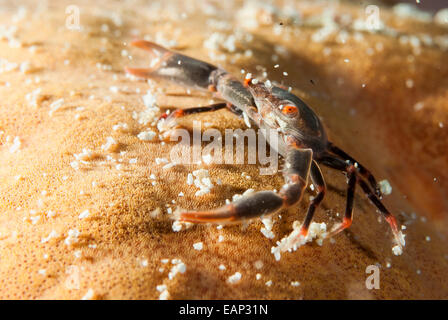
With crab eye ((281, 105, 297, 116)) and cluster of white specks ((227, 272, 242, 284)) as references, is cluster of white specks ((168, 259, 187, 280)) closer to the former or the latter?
cluster of white specks ((227, 272, 242, 284))

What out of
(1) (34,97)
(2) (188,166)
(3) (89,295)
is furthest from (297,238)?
(1) (34,97)

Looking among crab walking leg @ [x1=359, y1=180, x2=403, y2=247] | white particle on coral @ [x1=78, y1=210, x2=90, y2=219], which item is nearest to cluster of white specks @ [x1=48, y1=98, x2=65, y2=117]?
white particle on coral @ [x1=78, y1=210, x2=90, y2=219]

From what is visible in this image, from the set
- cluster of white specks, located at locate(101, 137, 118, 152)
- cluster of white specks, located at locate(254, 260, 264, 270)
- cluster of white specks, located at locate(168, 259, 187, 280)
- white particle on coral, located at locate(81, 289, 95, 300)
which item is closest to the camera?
white particle on coral, located at locate(81, 289, 95, 300)

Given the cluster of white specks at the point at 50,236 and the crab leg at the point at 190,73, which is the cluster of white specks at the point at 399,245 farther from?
the cluster of white specks at the point at 50,236

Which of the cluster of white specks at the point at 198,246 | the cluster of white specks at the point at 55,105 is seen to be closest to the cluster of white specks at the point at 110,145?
the cluster of white specks at the point at 55,105

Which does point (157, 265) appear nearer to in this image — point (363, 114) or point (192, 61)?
point (192, 61)
